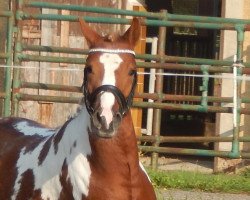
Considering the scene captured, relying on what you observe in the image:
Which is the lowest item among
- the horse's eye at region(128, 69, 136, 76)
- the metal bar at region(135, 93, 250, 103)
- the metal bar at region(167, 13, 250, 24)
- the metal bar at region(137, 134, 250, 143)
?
the metal bar at region(137, 134, 250, 143)

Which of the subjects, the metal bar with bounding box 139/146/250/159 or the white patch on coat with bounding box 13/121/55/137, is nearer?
→ the white patch on coat with bounding box 13/121/55/137

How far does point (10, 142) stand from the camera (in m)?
6.20

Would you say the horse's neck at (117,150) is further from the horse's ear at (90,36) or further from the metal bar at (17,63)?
the metal bar at (17,63)

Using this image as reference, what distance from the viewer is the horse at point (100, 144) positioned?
5027 millimetres

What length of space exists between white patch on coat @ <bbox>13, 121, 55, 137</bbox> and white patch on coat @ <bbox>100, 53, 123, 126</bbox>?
1096 millimetres

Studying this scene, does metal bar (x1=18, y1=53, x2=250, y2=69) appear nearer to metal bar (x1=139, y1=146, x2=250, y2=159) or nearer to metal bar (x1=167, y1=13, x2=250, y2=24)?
metal bar (x1=167, y1=13, x2=250, y2=24)

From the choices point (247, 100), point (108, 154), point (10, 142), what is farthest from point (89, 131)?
point (247, 100)

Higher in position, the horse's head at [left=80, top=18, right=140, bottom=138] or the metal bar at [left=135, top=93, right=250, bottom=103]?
the horse's head at [left=80, top=18, right=140, bottom=138]

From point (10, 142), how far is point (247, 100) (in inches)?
190

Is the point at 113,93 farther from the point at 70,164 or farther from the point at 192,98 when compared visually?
the point at 192,98

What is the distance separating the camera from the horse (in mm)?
5027

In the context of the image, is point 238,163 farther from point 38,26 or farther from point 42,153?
point 42,153

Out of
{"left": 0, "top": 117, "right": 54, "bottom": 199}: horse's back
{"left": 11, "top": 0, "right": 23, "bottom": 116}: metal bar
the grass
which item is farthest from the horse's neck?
{"left": 11, "top": 0, "right": 23, "bottom": 116}: metal bar

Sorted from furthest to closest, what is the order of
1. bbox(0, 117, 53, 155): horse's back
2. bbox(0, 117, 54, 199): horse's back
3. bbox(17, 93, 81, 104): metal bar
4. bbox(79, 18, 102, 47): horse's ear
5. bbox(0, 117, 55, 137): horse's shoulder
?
bbox(17, 93, 81, 104): metal bar
bbox(0, 117, 55, 137): horse's shoulder
bbox(0, 117, 53, 155): horse's back
bbox(0, 117, 54, 199): horse's back
bbox(79, 18, 102, 47): horse's ear
